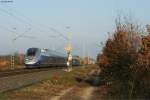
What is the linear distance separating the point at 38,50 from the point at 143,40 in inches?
1983

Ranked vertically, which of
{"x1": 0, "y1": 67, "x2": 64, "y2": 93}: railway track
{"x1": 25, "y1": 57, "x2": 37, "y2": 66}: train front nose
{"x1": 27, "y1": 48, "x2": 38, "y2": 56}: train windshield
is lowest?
{"x1": 0, "y1": 67, "x2": 64, "y2": 93}: railway track

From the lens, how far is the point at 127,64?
95.8 ft

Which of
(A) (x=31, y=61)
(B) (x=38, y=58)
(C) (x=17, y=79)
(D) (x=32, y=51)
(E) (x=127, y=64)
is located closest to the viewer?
(E) (x=127, y=64)

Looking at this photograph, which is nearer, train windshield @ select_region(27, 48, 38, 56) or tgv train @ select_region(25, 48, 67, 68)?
tgv train @ select_region(25, 48, 67, 68)

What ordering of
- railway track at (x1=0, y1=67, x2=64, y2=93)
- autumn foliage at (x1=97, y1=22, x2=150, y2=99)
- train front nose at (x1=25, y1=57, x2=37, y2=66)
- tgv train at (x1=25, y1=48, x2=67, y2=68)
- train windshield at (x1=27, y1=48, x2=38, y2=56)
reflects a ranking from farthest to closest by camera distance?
1. train windshield at (x1=27, y1=48, x2=38, y2=56)
2. tgv train at (x1=25, y1=48, x2=67, y2=68)
3. train front nose at (x1=25, y1=57, x2=37, y2=66)
4. railway track at (x1=0, y1=67, x2=64, y2=93)
5. autumn foliage at (x1=97, y1=22, x2=150, y2=99)

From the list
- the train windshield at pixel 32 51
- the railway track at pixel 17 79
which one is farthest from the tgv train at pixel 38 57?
A: the railway track at pixel 17 79

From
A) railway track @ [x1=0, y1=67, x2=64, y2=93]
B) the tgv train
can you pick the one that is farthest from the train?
railway track @ [x1=0, y1=67, x2=64, y2=93]

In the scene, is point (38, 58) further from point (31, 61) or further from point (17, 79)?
point (17, 79)

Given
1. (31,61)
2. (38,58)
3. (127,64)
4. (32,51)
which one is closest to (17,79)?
(127,64)

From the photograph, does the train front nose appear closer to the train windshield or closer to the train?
the train

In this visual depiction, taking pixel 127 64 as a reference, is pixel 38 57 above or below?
above

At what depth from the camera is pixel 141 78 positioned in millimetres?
25734

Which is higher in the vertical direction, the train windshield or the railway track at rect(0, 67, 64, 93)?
the train windshield

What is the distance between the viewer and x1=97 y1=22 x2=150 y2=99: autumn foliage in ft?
83.0
